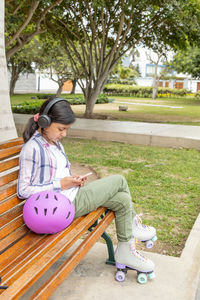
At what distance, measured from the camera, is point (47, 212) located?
230 centimetres

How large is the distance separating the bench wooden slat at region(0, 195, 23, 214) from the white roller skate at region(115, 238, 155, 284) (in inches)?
32.3

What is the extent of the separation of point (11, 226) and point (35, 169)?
16.0 inches

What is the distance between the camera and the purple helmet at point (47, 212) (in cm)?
230

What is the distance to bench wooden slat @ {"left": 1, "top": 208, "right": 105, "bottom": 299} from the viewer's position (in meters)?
1.80

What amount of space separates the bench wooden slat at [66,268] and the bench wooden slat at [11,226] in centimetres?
44

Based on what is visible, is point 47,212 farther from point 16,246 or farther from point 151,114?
point 151,114

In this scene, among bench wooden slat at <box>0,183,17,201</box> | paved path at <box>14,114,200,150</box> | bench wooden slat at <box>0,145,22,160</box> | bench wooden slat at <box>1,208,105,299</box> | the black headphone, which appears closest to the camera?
bench wooden slat at <box>1,208,105,299</box>

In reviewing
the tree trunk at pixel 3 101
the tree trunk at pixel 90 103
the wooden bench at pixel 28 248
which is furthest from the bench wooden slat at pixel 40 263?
the tree trunk at pixel 90 103

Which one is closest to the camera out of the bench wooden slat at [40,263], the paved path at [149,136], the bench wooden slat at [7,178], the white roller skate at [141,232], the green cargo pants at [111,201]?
the bench wooden slat at [40,263]

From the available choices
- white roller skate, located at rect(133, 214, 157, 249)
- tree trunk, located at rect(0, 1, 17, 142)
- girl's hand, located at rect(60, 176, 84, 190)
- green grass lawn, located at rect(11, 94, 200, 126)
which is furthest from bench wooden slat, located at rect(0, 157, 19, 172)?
green grass lawn, located at rect(11, 94, 200, 126)

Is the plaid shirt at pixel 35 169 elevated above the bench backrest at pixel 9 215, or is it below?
above

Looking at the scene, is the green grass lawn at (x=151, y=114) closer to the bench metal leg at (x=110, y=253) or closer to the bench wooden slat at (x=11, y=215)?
the bench metal leg at (x=110, y=253)

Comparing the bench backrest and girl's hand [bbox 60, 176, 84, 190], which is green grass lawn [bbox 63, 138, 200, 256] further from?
the bench backrest

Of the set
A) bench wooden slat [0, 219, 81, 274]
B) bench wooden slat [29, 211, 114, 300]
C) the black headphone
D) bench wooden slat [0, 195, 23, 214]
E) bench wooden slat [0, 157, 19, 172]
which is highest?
the black headphone
